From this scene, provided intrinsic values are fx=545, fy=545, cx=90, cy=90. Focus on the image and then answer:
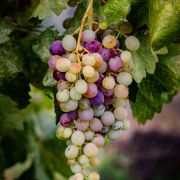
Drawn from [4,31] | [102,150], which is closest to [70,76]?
[4,31]

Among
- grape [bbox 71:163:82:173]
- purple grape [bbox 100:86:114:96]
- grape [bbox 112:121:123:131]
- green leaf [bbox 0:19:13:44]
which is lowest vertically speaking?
grape [bbox 71:163:82:173]

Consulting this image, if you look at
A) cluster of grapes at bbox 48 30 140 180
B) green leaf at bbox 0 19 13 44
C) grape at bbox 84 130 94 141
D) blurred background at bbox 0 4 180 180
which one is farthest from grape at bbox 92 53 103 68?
blurred background at bbox 0 4 180 180

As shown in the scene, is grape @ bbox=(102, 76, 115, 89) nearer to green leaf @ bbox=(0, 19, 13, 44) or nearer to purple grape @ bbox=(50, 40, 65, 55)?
purple grape @ bbox=(50, 40, 65, 55)

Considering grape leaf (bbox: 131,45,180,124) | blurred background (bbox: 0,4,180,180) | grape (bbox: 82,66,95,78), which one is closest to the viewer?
grape (bbox: 82,66,95,78)

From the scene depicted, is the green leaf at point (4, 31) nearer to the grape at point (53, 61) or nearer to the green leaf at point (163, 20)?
the grape at point (53, 61)

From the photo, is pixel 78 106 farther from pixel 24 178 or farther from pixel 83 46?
pixel 24 178

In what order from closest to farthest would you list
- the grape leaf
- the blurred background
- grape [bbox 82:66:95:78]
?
grape [bbox 82:66:95:78], the grape leaf, the blurred background

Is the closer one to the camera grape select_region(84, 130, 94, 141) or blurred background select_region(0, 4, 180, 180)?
grape select_region(84, 130, 94, 141)
